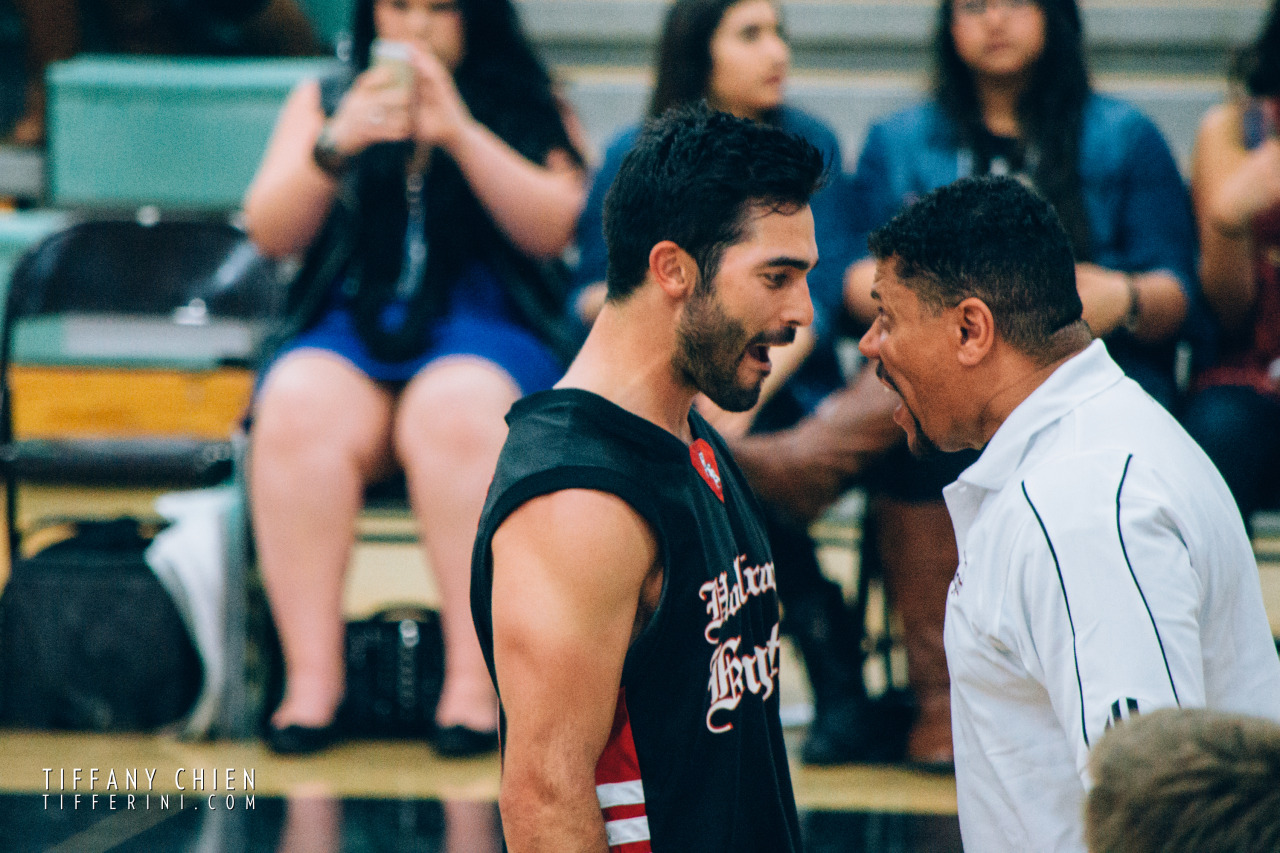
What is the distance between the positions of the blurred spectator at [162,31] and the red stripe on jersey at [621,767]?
4234 mm

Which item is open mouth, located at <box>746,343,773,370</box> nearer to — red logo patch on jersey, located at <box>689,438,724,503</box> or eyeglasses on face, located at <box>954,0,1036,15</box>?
red logo patch on jersey, located at <box>689,438,724,503</box>

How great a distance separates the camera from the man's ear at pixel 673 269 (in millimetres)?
1401

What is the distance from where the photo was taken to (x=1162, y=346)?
2.93 meters

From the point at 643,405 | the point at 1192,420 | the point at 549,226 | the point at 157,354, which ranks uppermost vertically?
the point at 643,405

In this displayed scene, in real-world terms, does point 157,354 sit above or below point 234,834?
above

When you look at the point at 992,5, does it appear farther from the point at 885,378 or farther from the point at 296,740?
the point at 296,740

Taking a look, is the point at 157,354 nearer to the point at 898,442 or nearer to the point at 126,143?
the point at 126,143

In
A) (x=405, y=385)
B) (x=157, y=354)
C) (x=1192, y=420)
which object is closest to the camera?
(x=1192, y=420)

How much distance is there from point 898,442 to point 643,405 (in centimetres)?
141

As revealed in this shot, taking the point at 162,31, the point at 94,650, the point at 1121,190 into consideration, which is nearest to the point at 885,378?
the point at 1121,190

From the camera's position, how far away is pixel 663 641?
1362mm

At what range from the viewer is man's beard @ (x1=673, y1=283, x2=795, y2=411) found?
1420 mm

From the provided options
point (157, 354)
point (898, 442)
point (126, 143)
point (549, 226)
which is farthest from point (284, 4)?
point (898, 442)

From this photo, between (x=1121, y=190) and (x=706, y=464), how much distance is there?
1846mm
